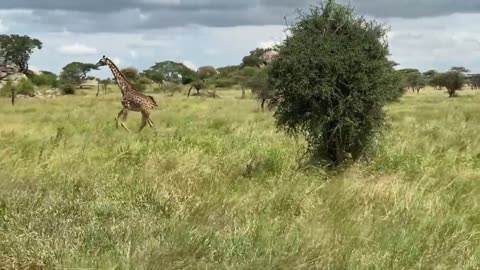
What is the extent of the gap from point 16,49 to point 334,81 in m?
83.6

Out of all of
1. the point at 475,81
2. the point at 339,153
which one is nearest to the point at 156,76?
the point at 475,81

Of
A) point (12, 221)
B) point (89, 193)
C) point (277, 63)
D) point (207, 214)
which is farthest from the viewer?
point (277, 63)

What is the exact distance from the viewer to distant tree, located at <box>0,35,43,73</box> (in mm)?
88125

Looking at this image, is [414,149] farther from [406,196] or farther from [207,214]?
[207,214]

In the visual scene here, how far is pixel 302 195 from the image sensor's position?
768cm

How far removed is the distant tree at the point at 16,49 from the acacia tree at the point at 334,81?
81.4 metres

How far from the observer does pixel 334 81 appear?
11.5 meters

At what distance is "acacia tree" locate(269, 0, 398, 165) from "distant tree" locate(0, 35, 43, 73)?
81380 mm

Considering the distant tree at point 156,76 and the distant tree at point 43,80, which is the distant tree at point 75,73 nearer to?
the distant tree at point 43,80

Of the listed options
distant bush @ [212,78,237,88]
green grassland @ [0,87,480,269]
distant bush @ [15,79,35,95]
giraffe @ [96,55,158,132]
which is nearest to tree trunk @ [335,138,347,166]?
green grassland @ [0,87,480,269]

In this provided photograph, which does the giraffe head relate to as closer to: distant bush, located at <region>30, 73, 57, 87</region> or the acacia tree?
the acacia tree

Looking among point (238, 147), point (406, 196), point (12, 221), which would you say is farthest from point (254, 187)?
point (238, 147)

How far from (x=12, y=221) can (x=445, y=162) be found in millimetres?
9141

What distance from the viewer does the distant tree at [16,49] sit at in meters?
88.1
